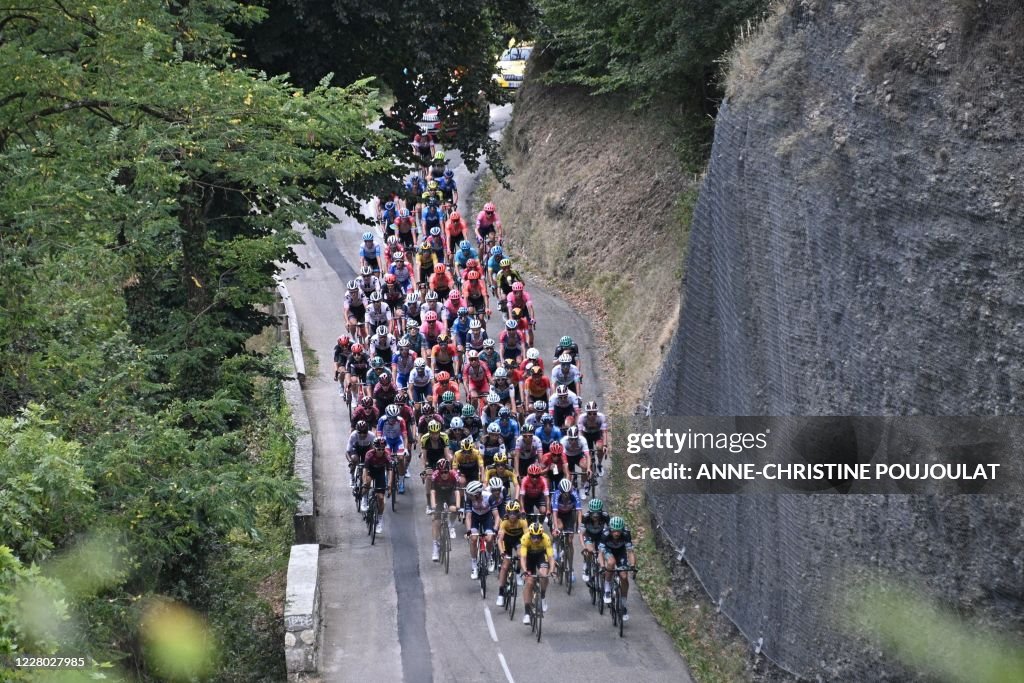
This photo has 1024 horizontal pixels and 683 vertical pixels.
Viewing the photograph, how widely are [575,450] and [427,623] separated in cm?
365

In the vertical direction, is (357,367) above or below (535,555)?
above

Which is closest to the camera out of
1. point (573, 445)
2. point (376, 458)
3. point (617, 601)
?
point (617, 601)

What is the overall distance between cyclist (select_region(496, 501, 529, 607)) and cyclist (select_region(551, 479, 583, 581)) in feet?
1.90

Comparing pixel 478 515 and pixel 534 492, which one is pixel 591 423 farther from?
pixel 478 515

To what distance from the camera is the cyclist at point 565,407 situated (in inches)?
862

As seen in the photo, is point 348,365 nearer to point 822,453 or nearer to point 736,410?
point 736,410

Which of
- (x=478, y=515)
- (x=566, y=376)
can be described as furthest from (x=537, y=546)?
(x=566, y=376)

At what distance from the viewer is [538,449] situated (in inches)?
804

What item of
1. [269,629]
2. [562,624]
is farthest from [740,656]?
[269,629]

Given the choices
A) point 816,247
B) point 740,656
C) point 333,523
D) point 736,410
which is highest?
point 816,247

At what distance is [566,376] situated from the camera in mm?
22750

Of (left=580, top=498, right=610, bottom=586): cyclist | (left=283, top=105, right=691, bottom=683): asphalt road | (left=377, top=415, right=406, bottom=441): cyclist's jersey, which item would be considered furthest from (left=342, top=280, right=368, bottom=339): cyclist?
(left=580, top=498, right=610, bottom=586): cyclist

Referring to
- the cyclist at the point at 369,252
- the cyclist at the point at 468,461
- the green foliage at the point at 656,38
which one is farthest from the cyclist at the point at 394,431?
the green foliage at the point at 656,38

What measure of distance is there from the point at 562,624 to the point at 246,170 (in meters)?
7.39
